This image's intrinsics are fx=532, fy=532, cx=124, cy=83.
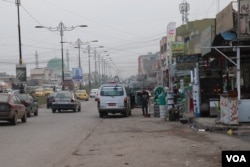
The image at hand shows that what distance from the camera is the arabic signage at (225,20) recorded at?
19150mm

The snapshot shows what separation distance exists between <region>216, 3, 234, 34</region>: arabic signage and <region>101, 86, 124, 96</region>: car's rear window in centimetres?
1139

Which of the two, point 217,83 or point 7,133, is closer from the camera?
point 7,133

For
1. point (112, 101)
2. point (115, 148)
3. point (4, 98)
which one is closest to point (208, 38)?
point (112, 101)

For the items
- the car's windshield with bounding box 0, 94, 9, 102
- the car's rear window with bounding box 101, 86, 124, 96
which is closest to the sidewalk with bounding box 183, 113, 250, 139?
the car's windshield with bounding box 0, 94, 9, 102

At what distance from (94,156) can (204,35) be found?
12.9m

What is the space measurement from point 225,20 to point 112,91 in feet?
41.9

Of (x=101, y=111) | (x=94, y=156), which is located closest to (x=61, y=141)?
(x=94, y=156)

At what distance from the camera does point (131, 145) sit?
1514 centimetres

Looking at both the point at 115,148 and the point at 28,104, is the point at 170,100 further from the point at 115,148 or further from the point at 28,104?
the point at 115,148

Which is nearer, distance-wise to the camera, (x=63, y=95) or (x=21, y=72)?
(x=63, y=95)

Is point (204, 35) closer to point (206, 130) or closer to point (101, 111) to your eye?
point (206, 130)

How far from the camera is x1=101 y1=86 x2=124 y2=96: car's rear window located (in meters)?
Result: 31.3

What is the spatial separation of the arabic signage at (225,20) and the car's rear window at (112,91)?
37.4ft

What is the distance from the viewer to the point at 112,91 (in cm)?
3144
